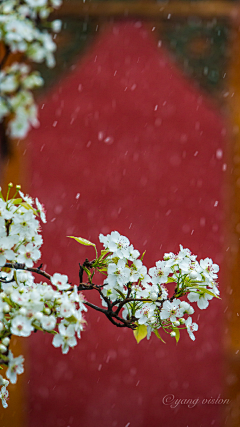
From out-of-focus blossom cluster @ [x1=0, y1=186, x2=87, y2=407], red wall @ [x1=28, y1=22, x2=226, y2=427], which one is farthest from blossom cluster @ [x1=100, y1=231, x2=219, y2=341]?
red wall @ [x1=28, y1=22, x2=226, y2=427]

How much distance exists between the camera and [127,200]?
287 centimetres

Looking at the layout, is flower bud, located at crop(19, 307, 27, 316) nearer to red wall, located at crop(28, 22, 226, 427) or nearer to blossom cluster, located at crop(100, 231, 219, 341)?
blossom cluster, located at crop(100, 231, 219, 341)

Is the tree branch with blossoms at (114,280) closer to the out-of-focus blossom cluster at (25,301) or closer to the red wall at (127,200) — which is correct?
the out-of-focus blossom cluster at (25,301)

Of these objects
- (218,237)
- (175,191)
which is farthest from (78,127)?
(218,237)

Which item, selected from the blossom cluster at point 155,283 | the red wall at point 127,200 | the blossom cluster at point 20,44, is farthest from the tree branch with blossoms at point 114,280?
the red wall at point 127,200

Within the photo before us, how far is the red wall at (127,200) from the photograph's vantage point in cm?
284

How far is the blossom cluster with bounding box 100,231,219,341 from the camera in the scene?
2.89 feet

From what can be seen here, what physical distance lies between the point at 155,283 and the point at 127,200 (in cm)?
199

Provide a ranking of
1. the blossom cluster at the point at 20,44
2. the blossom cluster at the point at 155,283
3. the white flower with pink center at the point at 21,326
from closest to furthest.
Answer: the white flower with pink center at the point at 21,326 → the blossom cluster at the point at 155,283 → the blossom cluster at the point at 20,44

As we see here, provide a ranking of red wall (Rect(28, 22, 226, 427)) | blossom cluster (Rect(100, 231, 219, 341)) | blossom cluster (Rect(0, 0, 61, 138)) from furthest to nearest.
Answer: red wall (Rect(28, 22, 226, 427))
blossom cluster (Rect(0, 0, 61, 138))
blossom cluster (Rect(100, 231, 219, 341))

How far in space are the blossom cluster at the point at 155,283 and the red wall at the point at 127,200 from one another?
6.31 feet

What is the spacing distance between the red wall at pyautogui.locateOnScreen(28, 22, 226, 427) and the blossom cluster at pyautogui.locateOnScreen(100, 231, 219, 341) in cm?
192

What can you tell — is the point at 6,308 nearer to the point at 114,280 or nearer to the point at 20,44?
the point at 114,280

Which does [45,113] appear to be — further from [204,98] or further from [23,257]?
[23,257]
